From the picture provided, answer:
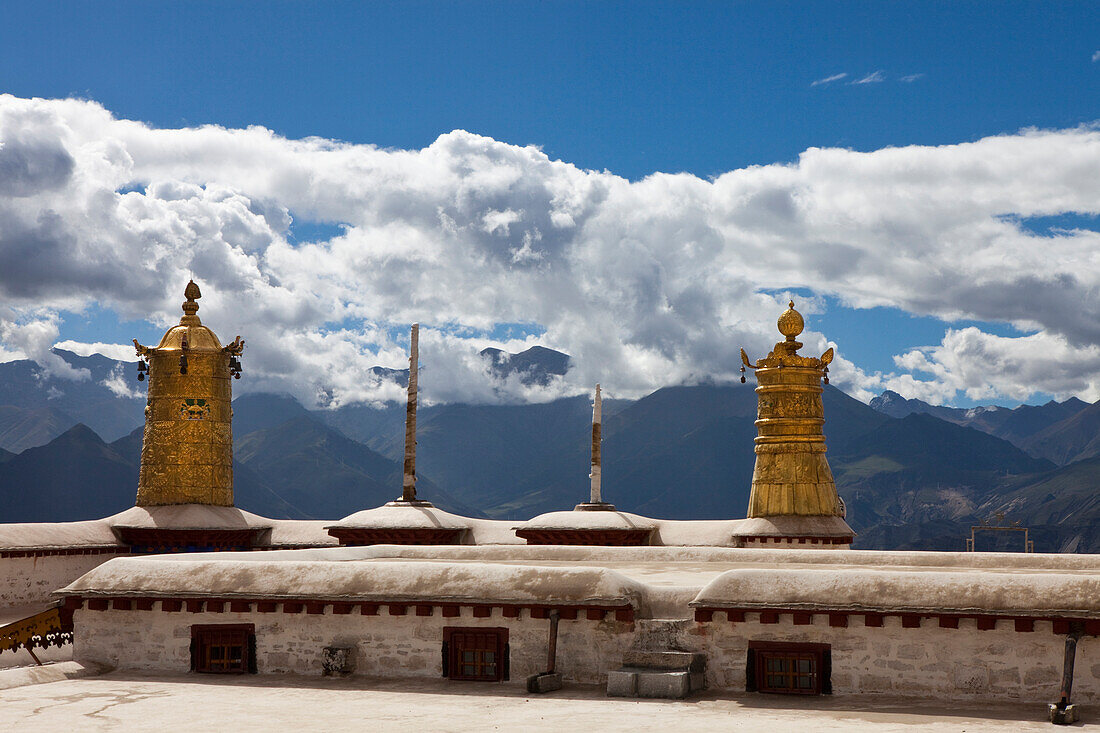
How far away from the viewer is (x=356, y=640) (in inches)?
711

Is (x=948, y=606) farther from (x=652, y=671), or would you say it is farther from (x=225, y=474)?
(x=225, y=474)

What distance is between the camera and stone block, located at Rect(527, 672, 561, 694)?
16375 mm

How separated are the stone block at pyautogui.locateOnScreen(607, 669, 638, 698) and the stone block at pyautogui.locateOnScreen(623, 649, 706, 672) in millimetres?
328

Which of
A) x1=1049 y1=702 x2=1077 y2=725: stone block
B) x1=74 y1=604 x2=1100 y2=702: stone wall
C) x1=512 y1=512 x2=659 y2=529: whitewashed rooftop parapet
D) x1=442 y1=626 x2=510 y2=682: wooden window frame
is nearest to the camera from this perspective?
x1=1049 y1=702 x2=1077 y2=725: stone block

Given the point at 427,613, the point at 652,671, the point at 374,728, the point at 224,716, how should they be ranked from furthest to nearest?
the point at 427,613, the point at 652,671, the point at 224,716, the point at 374,728

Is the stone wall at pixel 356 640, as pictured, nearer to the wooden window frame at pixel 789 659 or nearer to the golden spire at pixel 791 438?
the wooden window frame at pixel 789 659

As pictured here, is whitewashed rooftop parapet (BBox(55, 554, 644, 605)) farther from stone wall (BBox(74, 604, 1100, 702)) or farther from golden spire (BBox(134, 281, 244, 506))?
golden spire (BBox(134, 281, 244, 506))

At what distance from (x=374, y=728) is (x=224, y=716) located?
228cm

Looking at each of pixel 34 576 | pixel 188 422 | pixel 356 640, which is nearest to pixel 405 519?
pixel 188 422

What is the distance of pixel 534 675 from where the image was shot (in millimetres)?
16688

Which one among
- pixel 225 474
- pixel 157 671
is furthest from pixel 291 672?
pixel 225 474

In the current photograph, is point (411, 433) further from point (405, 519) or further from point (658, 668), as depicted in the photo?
point (658, 668)

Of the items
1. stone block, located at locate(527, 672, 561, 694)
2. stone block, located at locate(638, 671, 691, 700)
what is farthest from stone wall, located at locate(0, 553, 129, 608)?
stone block, located at locate(638, 671, 691, 700)

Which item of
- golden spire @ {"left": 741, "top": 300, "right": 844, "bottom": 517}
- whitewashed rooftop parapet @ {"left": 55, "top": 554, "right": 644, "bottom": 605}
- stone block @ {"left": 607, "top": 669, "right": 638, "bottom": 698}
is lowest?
stone block @ {"left": 607, "top": 669, "right": 638, "bottom": 698}
